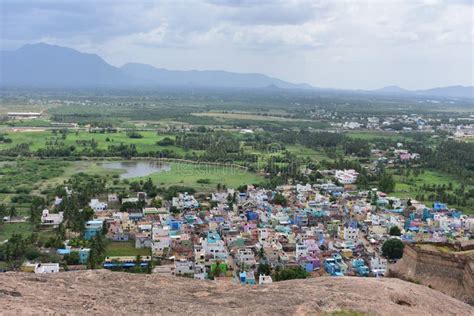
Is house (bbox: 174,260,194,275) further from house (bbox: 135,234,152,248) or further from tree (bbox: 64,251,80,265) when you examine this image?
tree (bbox: 64,251,80,265)

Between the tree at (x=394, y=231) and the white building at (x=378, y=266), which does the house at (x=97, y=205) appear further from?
the tree at (x=394, y=231)

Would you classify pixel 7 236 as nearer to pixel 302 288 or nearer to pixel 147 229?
pixel 147 229

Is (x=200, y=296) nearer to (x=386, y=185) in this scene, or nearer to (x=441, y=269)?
(x=441, y=269)

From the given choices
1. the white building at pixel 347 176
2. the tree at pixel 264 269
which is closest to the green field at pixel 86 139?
the white building at pixel 347 176

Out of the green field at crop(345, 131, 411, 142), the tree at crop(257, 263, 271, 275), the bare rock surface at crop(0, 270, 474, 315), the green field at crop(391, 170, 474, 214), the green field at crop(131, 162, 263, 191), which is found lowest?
the tree at crop(257, 263, 271, 275)

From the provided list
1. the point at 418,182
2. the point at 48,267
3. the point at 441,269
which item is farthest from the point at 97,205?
the point at 418,182

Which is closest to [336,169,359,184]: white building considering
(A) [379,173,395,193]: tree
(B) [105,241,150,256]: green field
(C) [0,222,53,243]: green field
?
(A) [379,173,395,193]: tree

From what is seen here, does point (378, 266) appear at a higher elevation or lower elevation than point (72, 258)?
lower
